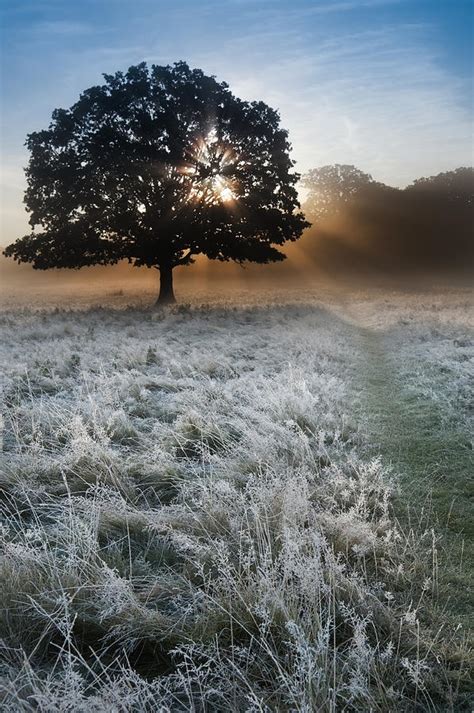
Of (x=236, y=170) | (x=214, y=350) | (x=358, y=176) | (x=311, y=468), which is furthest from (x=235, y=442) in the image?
(x=358, y=176)

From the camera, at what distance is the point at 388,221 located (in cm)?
8581

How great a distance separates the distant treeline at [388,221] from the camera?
77.3 meters

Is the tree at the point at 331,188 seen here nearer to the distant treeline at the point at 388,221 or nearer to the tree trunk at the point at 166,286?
the distant treeline at the point at 388,221

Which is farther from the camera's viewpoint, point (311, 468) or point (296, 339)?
point (296, 339)

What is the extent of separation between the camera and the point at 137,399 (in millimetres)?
8047

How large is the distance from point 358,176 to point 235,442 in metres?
94.4

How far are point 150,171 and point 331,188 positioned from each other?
2820 inches

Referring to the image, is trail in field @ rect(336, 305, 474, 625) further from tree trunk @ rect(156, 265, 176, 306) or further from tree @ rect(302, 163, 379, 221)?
tree @ rect(302, 163, 379, 221)

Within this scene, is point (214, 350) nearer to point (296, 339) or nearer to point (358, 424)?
point (296, 339)

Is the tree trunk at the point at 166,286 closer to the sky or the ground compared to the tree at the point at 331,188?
closer to the ground

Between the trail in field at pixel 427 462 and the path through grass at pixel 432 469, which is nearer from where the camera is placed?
the path through grass at pixel 432 469

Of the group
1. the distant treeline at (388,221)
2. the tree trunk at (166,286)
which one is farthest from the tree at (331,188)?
the tree trunk at (166,286)

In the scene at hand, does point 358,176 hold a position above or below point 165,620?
above

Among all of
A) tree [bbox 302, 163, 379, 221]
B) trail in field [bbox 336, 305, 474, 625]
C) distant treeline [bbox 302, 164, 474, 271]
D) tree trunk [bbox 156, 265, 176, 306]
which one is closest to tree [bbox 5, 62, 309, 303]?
tree trunk [bbox 156, 265, 176, 306]
